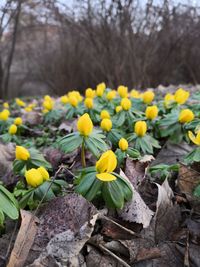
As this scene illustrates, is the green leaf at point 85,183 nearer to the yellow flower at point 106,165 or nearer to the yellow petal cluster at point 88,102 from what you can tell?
the yellow flower at point 106,165

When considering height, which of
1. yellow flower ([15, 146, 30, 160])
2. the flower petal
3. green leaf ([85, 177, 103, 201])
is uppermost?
the flower petal

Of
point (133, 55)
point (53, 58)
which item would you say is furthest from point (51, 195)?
point (53, 58)

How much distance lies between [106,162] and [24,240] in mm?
395

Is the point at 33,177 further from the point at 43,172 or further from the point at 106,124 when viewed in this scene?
the point at 106,124

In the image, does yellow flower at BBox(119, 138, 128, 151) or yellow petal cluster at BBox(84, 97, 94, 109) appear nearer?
yellow flower at BBox(119, 138, 128, 151)

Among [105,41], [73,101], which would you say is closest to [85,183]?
[73,101]

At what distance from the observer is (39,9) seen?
6.95 m

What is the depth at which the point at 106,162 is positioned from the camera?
→ 4.22 feet

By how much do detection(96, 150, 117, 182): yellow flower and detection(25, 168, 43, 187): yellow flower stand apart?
0.25 metres

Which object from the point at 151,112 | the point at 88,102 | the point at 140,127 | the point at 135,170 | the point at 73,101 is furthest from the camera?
the point at 73,101

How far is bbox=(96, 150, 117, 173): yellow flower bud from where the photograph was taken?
1.28 metres

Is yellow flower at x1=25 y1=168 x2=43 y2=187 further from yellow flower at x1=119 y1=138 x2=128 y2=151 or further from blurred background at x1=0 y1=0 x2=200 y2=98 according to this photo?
blurred background at x1=0 y1=0 x2=200 y2=98

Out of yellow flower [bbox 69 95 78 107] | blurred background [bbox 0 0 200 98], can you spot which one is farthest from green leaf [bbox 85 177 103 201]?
blurred background [bbox 0 0 200 98]

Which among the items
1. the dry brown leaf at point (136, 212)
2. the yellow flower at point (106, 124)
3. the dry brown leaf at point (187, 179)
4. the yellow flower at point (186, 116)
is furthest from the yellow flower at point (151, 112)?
the dry brown leaf at point (136, 212)
